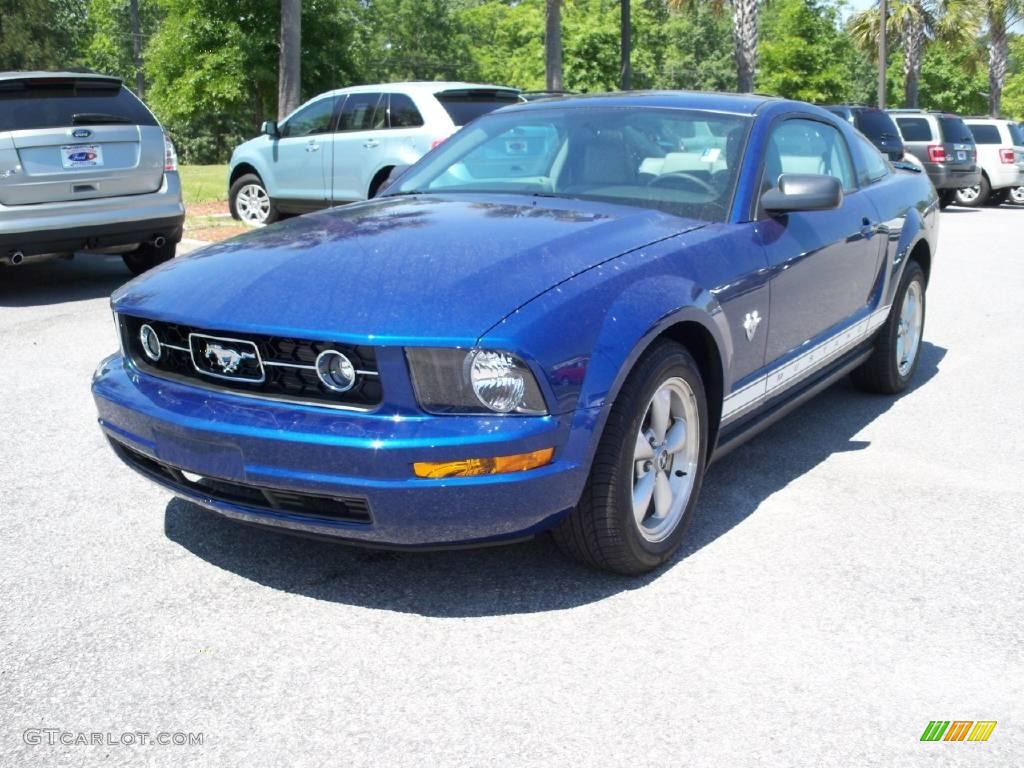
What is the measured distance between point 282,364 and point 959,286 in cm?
822

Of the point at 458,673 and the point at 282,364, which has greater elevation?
the point at 282,364

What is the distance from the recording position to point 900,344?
19.3 ft

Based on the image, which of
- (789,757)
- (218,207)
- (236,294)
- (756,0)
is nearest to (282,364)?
(236,294)

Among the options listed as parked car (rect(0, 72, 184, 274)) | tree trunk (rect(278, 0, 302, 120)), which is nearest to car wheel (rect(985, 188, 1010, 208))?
tree trunk (rect(278, 0, 302, 120))

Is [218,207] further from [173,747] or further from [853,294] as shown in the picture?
[173,747]

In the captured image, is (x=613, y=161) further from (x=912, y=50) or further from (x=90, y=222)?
(x=912, y=50)

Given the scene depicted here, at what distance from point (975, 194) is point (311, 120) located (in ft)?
44.0

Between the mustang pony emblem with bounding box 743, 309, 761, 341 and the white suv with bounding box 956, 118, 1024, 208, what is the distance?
57.1ft

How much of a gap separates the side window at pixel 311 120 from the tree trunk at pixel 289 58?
135 inches

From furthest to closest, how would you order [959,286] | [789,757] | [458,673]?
1. [959,286]
2. [458,673]
3. [789,757]

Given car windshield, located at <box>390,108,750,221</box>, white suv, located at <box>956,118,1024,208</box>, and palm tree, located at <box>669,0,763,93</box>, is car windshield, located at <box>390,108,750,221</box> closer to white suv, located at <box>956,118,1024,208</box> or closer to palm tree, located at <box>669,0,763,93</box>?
white suv, located at <box>956,118,1024,208</box>

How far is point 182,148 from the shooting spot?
153 ft

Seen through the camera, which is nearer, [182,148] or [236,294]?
[236,294]

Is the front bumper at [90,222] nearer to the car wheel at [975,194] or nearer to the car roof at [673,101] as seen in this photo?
the car roof at [673,101]
